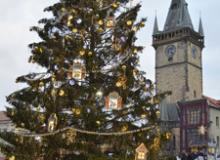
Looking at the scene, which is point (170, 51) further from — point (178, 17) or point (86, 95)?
point (86, 95)

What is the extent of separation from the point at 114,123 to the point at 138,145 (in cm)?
99

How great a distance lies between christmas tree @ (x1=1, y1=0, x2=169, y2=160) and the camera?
46.7ft

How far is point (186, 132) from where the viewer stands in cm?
6694

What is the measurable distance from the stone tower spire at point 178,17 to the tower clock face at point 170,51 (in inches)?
116

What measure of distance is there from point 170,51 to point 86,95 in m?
60.2

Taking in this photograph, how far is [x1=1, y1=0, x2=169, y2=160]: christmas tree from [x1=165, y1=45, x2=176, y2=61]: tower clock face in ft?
190

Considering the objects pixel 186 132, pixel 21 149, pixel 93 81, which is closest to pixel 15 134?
pixel 21 149

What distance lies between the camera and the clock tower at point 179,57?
71.1 meters

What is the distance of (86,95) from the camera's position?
1466 cm

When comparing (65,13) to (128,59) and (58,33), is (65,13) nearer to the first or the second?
(58,33)

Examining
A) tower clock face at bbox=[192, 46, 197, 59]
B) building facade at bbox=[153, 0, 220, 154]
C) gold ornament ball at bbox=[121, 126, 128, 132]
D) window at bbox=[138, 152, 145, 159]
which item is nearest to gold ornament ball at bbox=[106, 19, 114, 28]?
gold ornament ball at bbox=[121, 126, 128, 132]

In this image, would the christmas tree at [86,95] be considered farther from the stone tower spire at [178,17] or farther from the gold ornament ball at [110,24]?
the stone tower spire at [178,17]

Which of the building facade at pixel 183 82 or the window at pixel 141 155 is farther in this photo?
the building facade at pixel 183 82

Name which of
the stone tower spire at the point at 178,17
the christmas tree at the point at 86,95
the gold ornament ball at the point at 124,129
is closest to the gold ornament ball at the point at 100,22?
the christmas tree at the point at 86,95
